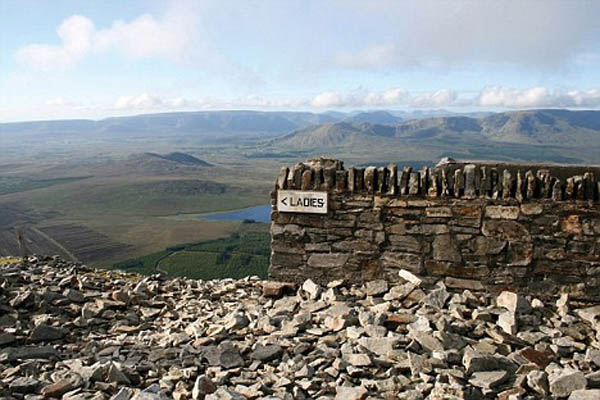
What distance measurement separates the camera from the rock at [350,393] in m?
5.01

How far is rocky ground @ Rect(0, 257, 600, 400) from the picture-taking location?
209 inches

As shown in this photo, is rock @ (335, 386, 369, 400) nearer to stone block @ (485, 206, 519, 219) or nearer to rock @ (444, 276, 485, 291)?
rock @ (444, 276, 485, 291)

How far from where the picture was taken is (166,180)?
175750mm

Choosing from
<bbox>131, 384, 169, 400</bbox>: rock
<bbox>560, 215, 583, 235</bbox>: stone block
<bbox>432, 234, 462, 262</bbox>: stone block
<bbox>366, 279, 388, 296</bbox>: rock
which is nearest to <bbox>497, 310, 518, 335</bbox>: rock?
<bbox>432, 234, 462, 262</bbox>: stone block

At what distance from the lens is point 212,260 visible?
70.6 m

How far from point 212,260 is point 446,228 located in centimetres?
6487

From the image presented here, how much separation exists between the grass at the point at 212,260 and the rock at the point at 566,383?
52.0 metres

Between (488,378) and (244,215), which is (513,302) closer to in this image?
(488,378)

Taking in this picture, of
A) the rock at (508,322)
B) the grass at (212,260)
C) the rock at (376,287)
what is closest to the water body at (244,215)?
the grass at (212,260)

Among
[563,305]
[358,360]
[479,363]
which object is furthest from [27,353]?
[563,305]

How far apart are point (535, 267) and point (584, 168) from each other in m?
2.87

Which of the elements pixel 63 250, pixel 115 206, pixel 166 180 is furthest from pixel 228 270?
pixel 166 180

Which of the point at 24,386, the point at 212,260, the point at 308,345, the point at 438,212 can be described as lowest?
the point at 212,260

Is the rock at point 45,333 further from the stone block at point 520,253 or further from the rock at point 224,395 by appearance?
the stone block at point 520,253
